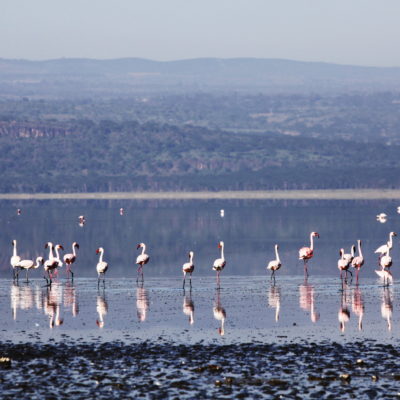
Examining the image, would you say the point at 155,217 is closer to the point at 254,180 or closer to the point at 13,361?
the point at 13,361

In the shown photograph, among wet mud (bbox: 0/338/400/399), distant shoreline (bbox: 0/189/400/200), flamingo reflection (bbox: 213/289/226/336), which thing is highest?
wet mud (bbox: 0/338/400/399)

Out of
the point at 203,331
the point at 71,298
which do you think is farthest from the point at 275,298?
the point at 203,331

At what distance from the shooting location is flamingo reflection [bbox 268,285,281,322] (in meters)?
31.8

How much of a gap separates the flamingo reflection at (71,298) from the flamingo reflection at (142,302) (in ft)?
5.41

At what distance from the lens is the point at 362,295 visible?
114ft

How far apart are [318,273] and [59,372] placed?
2244 cm

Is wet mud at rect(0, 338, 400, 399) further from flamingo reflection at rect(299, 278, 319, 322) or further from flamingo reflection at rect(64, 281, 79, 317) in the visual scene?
flamingo reflection at rect(64, 281, 79, 317)

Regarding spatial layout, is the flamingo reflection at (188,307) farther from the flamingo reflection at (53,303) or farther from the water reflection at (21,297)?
the water reflection at (21,297)

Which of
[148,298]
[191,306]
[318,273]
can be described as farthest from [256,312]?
[318,273]

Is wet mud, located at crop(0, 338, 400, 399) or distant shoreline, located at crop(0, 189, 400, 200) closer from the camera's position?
wet mud, located at crop(0, 338, 400, 399)

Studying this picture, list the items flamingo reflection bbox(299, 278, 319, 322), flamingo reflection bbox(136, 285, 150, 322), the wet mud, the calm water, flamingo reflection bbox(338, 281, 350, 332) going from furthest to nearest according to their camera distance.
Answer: flamingo reflection bbox(136, 285, 150, 322), flamingo reflection bbox(299, 278, 319, 322), flamingo reflection bbox(338, 281, 350, 332), the calm water, the wet mud

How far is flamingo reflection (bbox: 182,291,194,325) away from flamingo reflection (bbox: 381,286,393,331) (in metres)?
4.74

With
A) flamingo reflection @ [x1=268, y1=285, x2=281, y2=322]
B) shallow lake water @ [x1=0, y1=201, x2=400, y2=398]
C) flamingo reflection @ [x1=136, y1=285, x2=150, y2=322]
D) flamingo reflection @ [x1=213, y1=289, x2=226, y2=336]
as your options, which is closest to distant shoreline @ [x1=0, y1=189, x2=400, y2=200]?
shallow lake water @ [x1=0, y1=201, x2=400, y2=398]

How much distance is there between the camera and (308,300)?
3391 cm
